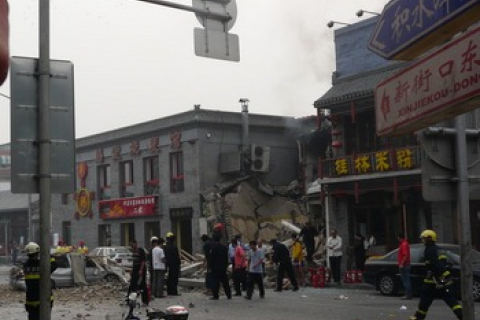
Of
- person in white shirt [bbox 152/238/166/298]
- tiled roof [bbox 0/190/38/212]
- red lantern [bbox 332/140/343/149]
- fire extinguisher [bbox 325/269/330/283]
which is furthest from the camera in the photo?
tiled roof [bbox 0/190/38/212]

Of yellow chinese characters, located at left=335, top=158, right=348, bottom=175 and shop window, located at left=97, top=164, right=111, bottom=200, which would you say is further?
shop window, located at left=97, top=164, right=111, bottom=200

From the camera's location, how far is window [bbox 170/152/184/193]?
38.1 metres

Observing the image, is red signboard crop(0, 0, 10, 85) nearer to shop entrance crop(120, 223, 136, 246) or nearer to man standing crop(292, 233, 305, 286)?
man standing crop(292, 233, 305, 286)

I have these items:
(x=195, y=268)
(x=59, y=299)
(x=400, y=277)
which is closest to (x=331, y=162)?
A: (x=195, y=268)

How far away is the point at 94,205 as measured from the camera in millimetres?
44406

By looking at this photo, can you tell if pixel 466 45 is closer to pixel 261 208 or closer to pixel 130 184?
pixel 261 208


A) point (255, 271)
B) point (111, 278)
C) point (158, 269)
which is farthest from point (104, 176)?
point (255, 271)

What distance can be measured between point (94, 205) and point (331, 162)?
66.2 feet

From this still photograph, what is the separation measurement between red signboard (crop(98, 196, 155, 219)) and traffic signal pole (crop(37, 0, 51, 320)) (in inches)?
1256

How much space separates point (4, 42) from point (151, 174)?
36.8 metres

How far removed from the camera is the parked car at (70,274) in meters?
25.3

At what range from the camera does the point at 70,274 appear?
25641mm

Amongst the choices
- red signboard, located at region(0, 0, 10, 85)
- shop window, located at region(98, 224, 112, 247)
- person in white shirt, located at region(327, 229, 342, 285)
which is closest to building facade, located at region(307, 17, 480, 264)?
person in white shirt, located at region(327, 229, 342, 285)

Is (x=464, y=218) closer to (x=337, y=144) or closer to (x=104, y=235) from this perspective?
(x=337, y=144)
